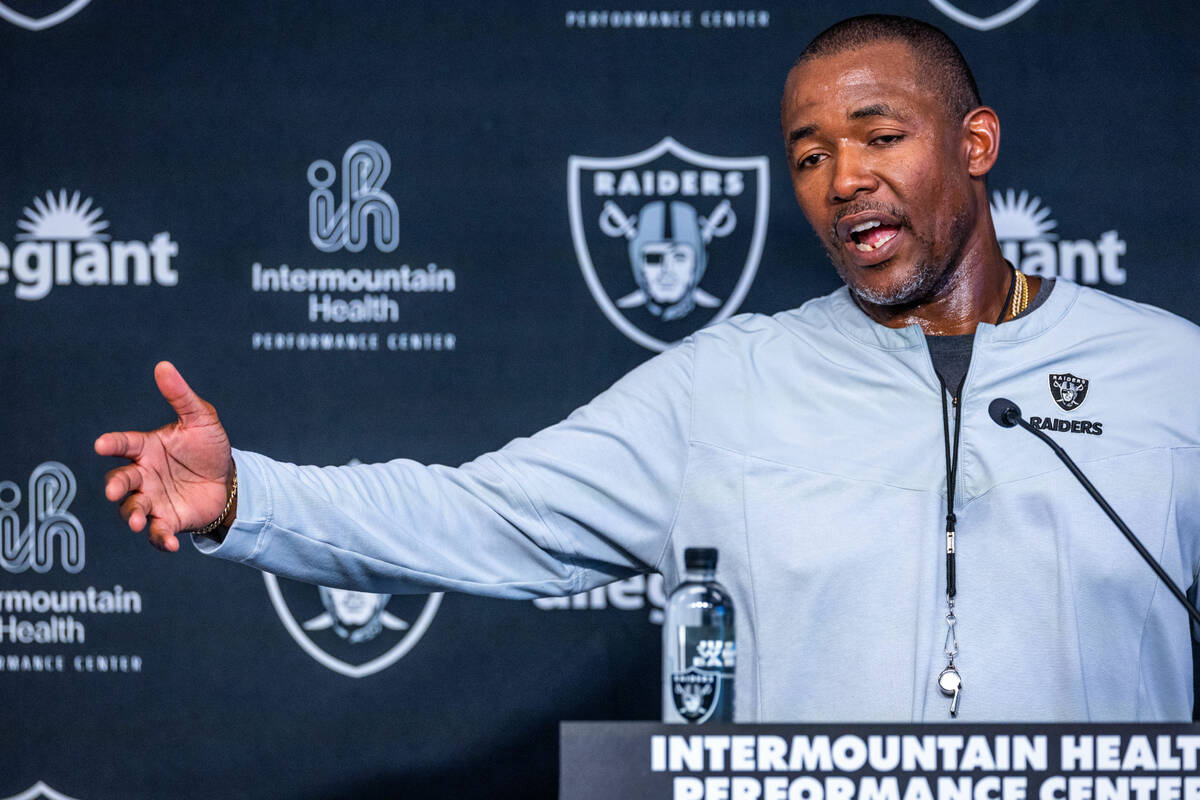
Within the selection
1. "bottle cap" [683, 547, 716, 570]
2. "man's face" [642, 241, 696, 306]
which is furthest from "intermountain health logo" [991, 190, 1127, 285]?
"bottle cap" [683, 547, 716, 570]

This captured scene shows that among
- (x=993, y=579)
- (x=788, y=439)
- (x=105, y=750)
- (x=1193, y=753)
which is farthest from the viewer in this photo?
(x=105, y=750)

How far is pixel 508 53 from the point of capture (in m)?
2.18

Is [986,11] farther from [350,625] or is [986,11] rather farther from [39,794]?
[39,794]

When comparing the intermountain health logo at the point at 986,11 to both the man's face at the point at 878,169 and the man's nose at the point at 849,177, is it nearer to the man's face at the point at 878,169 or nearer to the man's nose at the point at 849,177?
the man's face at the point at 878,169

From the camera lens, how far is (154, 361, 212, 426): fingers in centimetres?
112

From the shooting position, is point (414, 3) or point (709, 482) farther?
point (414, 3)

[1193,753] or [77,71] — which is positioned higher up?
[77,71]

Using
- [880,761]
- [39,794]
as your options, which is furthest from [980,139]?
[39,794]

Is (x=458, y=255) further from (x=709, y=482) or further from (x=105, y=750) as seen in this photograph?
(x=105, y=750)

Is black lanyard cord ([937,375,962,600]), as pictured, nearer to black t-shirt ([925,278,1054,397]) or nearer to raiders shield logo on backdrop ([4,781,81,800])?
black t-shirt ([925,278,1054,397])

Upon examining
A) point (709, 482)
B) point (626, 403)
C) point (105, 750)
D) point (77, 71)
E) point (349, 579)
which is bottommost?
point (105, 750)

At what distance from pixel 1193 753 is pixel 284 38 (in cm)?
195

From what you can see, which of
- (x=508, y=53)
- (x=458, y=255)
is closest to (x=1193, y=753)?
(x=458, y=255)

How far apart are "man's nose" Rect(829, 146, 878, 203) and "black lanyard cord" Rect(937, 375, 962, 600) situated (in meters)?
0.26
